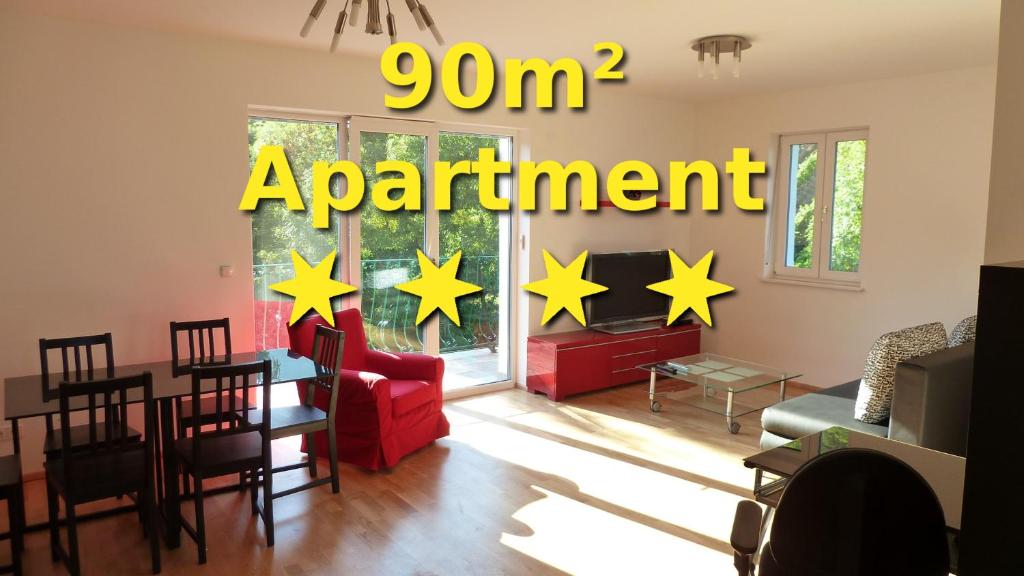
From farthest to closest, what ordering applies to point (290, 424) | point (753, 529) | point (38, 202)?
point (38, 202) < point (290, 424) < point (753, 529)

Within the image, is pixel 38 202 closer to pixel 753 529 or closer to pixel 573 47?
pixel 573 47

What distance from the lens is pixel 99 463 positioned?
2.96m

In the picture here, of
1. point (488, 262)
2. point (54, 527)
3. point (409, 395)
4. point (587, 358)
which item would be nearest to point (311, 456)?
point (409, 395)

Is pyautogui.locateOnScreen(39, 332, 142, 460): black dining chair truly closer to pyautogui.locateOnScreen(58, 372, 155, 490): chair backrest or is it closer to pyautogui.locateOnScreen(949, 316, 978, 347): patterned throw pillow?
pyautogui.locateOnScreen(58, 372, 155, 490): chair backrest

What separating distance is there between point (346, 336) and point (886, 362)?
3.07 m

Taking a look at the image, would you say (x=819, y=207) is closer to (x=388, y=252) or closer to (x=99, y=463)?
(x=388, y=252)

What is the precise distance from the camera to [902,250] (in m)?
5.38

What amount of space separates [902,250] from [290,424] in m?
4.63

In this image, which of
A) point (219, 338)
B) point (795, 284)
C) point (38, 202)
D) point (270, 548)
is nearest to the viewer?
point (270, 548)

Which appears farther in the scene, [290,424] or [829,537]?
[290,424]

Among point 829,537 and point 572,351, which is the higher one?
point 829,537

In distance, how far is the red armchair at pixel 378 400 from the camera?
4.01 metres

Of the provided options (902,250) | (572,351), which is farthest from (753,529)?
(902,250)

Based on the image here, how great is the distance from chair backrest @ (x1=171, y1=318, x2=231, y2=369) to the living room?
36mm
